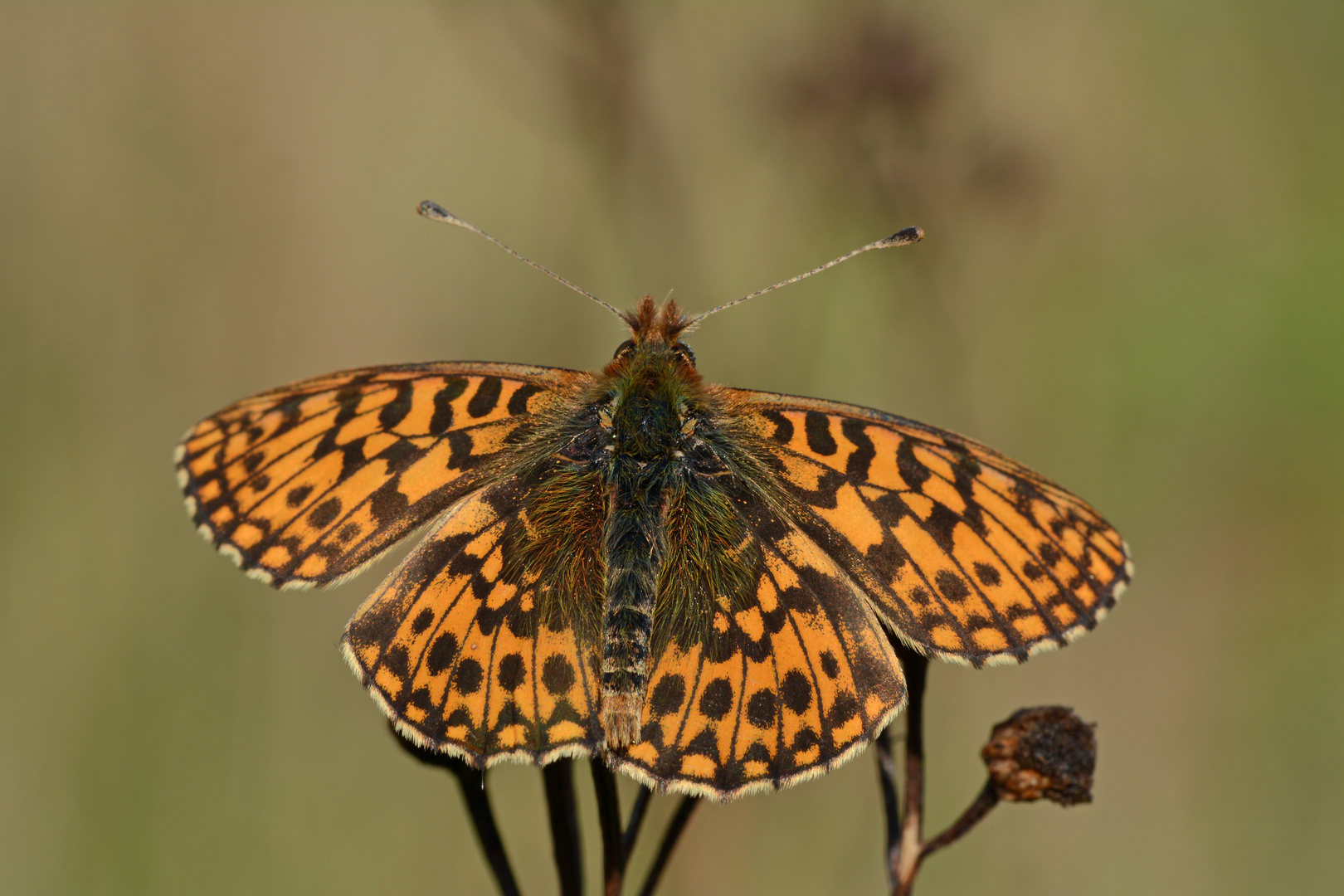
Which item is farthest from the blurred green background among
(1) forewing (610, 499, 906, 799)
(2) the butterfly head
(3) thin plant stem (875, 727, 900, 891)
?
(1) forewing (610, 499, 906, 799)

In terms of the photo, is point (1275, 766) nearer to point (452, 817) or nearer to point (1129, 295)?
point (1129, 295)

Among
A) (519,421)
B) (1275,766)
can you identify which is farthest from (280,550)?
(1275,766)

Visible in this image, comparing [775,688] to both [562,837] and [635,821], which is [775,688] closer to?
[635,821]

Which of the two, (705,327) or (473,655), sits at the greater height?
(705,327)

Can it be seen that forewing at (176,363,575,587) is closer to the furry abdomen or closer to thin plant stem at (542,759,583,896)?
the furry abdomen

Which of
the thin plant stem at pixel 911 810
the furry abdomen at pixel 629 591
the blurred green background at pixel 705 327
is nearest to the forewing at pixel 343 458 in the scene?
the furry abdomen at pixel 629 591

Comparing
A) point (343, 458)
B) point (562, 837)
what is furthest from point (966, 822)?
point (343, 458)

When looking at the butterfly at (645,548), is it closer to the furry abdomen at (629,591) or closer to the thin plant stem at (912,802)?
the furry abdomen at (629,591)
